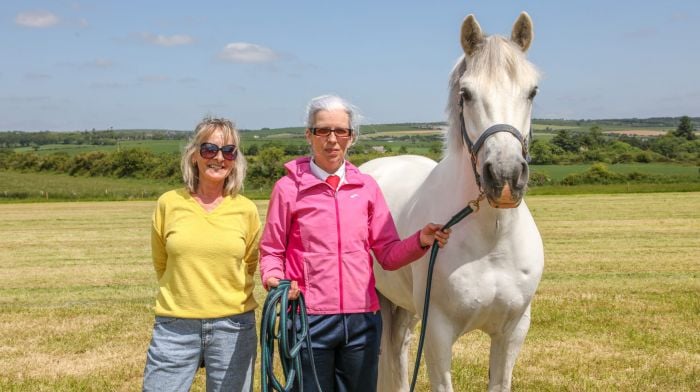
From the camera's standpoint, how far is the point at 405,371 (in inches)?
186

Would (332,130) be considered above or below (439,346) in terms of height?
above

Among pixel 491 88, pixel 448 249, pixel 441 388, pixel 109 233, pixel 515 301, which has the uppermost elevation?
Answer: pixel 491 88

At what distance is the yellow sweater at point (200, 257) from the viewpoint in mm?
3027

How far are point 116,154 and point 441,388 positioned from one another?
5765 centimetres

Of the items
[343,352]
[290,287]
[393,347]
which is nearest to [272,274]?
[290,287]

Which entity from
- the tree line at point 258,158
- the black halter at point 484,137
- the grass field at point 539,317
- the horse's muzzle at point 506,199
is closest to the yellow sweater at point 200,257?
the black halter at point 484,137

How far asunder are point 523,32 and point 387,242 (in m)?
1.22

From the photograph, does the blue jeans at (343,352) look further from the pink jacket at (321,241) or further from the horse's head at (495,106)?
the horse's head at (495,106)

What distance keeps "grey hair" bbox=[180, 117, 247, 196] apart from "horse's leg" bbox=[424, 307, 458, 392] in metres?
1.19

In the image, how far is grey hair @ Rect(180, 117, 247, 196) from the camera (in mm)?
3150

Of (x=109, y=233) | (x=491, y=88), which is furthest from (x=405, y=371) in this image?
(x=109, y=233)

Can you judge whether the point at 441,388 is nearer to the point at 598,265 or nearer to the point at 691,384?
the point at 691,384

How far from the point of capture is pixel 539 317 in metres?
7.15

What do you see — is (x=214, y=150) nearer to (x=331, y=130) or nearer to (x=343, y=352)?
(x=331, y=130)
